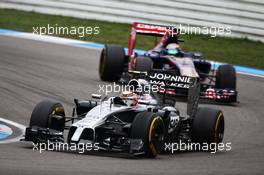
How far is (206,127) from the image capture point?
14156 mm

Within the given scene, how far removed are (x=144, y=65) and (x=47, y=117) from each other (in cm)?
729

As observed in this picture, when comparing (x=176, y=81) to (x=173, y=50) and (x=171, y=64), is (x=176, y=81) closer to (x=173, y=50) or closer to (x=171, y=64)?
(x=171, y=64)

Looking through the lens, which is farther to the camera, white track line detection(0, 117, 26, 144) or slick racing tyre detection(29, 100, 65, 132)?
white track line detection(0, 117, 26, 144)

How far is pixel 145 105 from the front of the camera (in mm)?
14062

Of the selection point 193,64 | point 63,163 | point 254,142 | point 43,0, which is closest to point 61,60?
point 193,64

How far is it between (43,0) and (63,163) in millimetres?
22064

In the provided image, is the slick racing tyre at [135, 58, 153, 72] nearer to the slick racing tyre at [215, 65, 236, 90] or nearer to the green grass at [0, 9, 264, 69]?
the slick racing tyre at [215, 65, 236, 90]

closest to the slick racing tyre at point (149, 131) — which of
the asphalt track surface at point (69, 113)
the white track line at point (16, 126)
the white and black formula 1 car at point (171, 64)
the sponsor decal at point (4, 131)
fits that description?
the asphalt track surface at point (69, 113)

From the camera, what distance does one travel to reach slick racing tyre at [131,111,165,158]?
1255 centimetres

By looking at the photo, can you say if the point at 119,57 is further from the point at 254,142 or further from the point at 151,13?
the point at 151,13

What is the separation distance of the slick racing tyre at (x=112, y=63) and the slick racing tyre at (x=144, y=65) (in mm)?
1586

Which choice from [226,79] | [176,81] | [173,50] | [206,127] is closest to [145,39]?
[173,50]

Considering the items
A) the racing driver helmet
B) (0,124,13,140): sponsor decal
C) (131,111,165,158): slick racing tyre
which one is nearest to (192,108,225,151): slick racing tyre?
(131,111,165,158): slick racing tyre

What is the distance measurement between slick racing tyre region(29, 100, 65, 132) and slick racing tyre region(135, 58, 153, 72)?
6810 mm
